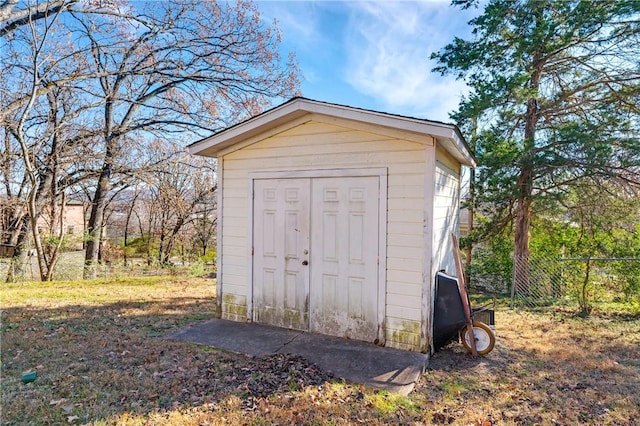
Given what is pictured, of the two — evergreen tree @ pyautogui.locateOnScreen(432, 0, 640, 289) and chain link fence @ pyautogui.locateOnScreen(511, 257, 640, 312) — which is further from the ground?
evergreen tree @ pyautogui.locateOnScreen(432, 0, 640, 289)

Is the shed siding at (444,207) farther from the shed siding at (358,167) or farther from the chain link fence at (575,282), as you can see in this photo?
the chain link fence at (575,282)

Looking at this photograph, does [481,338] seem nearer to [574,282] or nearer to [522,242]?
[574,282]

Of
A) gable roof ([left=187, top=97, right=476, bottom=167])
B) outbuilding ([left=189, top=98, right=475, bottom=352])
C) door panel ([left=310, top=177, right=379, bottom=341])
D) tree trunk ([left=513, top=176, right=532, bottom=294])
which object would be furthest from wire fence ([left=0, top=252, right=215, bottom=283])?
tree trunk ([left=513, top=176, right=532, bottom=294])

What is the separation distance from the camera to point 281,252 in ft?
15.5

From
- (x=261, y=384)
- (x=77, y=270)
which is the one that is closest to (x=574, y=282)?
(x=261, y=384)

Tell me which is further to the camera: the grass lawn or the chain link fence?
the chain link fence

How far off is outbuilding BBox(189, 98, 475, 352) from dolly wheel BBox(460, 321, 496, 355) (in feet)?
1.90

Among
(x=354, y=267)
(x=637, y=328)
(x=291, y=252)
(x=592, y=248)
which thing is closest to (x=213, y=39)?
(x=291, y=252)

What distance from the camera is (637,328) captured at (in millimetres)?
5395

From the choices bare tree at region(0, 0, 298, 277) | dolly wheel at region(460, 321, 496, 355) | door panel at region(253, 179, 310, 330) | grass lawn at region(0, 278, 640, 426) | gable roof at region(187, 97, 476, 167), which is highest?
bare tree at region(0, 0, 298, 277)

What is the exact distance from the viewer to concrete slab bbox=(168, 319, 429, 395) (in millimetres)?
3369

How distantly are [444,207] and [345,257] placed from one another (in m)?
1.53

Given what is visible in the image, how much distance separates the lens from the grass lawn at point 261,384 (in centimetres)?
272

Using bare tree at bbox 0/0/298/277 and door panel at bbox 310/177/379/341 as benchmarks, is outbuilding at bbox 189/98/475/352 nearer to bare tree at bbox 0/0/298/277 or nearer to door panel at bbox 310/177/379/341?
door panel at bbox 310/177/379/341
